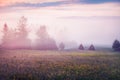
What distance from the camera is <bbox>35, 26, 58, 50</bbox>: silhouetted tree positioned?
48.1ft

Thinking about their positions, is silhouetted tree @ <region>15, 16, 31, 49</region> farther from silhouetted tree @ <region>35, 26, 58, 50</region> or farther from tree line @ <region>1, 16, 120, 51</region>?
silhouetted tree @ <region>35, 26, 58, 50</region>

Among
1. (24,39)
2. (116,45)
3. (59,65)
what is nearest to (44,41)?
(24,39)

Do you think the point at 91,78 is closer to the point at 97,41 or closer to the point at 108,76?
the point at 108,76

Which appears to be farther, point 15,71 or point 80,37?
point 80,37

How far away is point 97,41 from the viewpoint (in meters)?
14.9

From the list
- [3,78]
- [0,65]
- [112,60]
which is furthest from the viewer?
[112,60]

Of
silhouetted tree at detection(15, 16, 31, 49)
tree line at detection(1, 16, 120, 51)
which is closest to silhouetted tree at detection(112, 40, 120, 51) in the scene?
tree line at detection(1, 16, 120, 51)

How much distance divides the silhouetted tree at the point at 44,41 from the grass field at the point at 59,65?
0.85 feet

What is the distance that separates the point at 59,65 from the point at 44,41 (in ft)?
6.16

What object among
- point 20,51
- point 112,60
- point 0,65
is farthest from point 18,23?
point 112,60

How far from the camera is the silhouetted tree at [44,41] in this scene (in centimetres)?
1467

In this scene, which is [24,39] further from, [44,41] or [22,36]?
[44,41]

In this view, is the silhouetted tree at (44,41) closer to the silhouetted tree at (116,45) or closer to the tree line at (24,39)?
the tree line at (24,39)

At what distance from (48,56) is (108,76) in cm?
305
